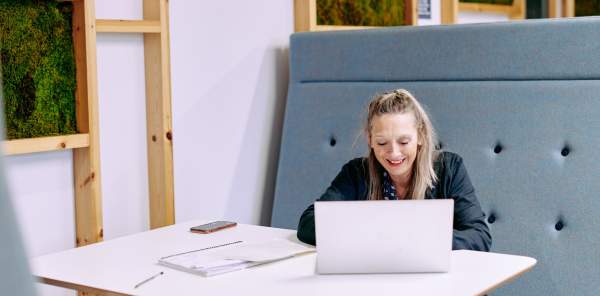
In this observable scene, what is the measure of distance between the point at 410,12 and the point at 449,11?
20 centimetres

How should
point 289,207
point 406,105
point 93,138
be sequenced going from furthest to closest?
point 289,207, point 93,138, point 406,105

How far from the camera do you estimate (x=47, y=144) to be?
2.49 metres

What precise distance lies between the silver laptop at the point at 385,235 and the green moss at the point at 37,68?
1.15 metres

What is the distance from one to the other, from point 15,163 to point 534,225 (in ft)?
5.64

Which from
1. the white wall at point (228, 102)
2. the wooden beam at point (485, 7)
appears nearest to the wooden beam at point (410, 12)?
the white wall at point (228, 102)

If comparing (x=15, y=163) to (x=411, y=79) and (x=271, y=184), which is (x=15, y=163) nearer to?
(x=271, y=184)

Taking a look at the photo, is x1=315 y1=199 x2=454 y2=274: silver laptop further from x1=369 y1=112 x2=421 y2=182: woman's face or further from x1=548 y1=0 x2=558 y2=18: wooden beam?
x1=548 y1=0 x2=558 y2=18: wooden beam

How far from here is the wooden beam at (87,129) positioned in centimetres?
256

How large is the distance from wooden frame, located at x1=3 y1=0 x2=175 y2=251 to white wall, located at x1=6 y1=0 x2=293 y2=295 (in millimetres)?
35

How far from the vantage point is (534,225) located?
272 cm

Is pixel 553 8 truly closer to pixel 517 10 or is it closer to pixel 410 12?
pixel 517 10

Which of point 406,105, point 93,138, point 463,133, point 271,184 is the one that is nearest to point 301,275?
point 406,105

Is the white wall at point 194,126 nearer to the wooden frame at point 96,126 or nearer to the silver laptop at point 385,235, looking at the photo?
the wooden frame at point 96,126

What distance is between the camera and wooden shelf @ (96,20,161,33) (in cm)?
263
